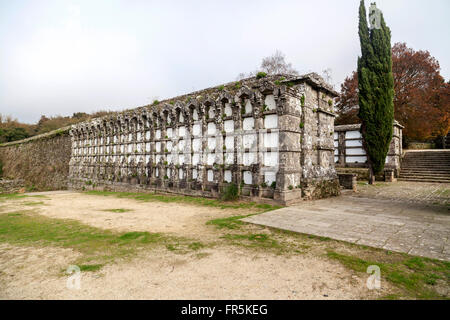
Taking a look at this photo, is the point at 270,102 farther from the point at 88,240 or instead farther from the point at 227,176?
the point at 88,240

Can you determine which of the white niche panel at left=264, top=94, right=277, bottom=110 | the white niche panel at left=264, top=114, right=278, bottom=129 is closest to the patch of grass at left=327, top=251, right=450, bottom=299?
the white niche panel at left=264, top=114, right=278, bottom=129

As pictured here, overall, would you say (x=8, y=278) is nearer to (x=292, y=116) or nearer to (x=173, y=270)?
(x=173, y=270)

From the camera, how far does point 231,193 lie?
8188 millimetres

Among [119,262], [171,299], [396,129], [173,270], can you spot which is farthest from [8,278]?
[396,129]

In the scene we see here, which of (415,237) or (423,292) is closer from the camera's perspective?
(423,292)

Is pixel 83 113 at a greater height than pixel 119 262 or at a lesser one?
greater

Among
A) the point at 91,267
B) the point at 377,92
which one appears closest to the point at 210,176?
the point at 91,267

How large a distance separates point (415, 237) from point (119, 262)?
4.96 m

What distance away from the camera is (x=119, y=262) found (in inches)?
129

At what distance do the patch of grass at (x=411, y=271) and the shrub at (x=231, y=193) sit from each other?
4849mm

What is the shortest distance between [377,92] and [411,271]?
14.0 metres

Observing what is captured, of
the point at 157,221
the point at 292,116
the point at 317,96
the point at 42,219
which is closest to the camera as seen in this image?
the point at 157,221

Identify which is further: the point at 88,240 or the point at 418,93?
the point at 418,93

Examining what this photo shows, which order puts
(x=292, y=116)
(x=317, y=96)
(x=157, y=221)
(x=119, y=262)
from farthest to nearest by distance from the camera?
1. (x=317, y=96)
2. (x=292, y=116)
3. (x=157, y=221)
4. (x=119, y=262)
